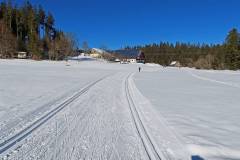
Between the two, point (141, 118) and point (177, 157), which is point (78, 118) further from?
point (177, 157)

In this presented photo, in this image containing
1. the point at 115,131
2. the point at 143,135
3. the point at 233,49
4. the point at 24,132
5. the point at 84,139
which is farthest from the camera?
the point at 233,49

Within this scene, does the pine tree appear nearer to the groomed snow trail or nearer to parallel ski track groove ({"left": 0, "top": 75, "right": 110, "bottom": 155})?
the groomed snow trail

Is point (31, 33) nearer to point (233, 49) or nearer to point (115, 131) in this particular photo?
point (233, 49)

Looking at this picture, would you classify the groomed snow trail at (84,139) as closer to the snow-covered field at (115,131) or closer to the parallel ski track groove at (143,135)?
the snow-covered field at (115,131)

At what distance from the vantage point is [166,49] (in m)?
179

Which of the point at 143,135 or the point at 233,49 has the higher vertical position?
the point at 233,49

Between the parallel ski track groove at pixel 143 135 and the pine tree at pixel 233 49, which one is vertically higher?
the pine tree at pixel 233 49

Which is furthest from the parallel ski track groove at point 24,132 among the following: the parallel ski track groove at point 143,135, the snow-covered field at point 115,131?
the parallel ski track groove at point 143,135

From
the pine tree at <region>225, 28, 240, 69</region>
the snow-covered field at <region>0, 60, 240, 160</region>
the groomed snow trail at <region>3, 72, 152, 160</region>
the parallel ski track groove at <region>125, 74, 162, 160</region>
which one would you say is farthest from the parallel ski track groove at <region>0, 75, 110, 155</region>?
the pine tree at <region>225, 28, 240, 69</region>

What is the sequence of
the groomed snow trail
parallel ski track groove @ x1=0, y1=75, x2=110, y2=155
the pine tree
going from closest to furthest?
the groomed snow trail < parallel ski track groove @ x1=0, y1=75, x2=110, y2=155 < the pine tree

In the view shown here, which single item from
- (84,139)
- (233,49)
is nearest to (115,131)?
(84,139)

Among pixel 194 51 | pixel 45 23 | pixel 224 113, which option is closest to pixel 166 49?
Result: pixel 194 51

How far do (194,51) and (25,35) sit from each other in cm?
10394

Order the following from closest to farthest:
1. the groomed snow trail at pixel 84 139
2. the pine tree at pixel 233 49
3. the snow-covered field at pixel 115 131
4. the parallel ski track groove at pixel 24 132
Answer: the groomed snow trail at pixel 84 139, the snow-covered field at pixel 115 131, the parallel ski track groove at pixel 24 132, the pine tree at pixel 233 49
